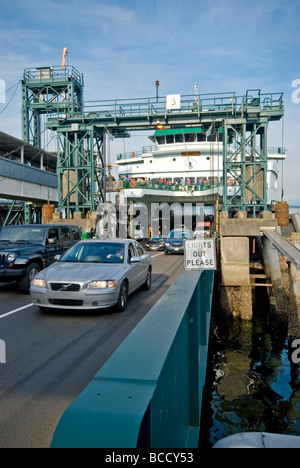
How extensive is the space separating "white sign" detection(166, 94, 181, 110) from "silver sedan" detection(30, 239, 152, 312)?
704 inches

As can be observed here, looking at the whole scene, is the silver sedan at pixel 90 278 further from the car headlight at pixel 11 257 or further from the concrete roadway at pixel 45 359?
the car headlight at pixel 11 257

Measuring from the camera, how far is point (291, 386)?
7.77 metres

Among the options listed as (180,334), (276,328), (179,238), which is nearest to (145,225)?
(179,238)

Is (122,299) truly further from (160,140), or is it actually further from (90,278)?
(160,140)

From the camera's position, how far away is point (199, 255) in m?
7.22

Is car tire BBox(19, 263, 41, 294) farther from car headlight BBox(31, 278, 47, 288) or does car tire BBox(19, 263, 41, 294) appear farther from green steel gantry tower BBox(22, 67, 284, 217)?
green steel gantry tower BBox(22, 67, 284, 217)

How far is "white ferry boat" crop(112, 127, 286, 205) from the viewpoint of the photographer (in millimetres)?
37594

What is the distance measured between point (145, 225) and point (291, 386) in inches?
1395

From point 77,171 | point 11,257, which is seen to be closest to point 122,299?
point 11,257

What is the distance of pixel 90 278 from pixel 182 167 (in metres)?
34.6

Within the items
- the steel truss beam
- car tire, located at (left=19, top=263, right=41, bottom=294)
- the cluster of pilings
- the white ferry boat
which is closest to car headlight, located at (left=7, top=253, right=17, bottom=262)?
car tire, located at (left=19, top=263, right=41, bottom=294)

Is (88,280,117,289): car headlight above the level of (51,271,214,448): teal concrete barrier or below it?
below

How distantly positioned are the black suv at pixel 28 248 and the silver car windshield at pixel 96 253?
1637mm

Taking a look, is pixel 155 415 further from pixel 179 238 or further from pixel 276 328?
pixel 179 238
